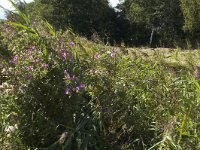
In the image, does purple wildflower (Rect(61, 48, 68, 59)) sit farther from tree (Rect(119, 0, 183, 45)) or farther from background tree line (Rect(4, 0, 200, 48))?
tree (Rect(119, 0, 183, 45))

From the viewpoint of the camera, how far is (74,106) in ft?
8.55

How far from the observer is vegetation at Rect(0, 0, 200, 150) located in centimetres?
246

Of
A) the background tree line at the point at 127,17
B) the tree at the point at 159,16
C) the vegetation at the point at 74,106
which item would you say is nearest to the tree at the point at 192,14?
the background tree line at the point at 127,17

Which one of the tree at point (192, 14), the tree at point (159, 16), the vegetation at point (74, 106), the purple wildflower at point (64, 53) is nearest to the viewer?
the vegetation at point (74, 106)

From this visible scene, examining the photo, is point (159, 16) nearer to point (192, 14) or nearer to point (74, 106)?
point (192, 14)

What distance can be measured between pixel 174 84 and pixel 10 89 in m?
1.19

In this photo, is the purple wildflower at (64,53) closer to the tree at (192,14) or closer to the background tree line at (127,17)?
the tree at (192,14)

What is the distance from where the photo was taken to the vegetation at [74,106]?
2.46 metres

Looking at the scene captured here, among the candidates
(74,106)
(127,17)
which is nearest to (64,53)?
(74,106)

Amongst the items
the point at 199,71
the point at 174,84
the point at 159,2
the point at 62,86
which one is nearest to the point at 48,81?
the point at 62,86

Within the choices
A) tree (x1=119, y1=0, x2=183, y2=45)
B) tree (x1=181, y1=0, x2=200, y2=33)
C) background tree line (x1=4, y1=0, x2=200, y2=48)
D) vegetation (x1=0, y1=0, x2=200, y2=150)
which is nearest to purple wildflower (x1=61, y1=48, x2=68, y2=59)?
vegetation (x1=0, y1=0, x2=200, y2=150)

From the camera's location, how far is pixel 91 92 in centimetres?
266

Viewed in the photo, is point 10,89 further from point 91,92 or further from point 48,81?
point 91,92

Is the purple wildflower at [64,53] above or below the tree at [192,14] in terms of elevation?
below
